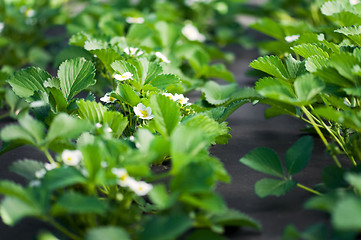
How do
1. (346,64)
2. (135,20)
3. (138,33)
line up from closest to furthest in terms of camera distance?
(346,64)
(138,33)
(135,20)

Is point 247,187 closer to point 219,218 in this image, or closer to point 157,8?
point 219,218

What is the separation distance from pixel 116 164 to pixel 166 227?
19 centimetres

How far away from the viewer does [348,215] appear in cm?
73

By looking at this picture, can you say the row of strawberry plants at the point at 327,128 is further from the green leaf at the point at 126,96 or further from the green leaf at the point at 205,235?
the green leaf at the point at 126,96

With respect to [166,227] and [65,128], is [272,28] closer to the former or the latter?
[65,128]

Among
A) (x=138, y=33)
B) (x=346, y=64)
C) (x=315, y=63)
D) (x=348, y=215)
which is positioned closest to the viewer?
(x=348, y=215)

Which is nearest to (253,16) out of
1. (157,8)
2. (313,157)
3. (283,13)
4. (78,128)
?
(283,13)

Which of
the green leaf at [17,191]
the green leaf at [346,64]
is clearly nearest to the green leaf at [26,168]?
the green leaf at [17,191]

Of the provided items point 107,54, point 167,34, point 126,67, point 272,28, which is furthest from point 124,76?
point 272,28

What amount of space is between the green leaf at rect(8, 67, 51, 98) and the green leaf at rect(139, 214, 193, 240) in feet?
2.15

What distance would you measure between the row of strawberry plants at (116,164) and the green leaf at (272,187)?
0.30ft

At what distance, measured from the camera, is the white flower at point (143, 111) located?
48.3 inches

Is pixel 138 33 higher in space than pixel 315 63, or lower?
lower

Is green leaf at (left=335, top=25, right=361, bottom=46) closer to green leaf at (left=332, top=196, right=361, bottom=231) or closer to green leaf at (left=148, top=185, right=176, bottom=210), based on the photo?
green leaf at (left=332, top=196, right=361, bottom=231)
